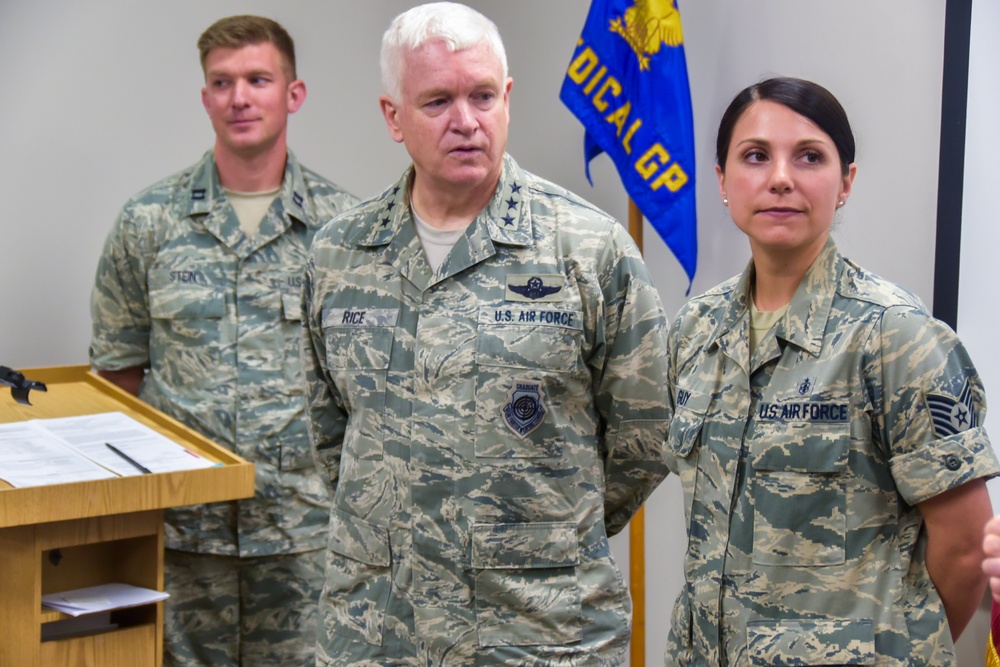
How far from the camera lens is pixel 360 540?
2.13 meters

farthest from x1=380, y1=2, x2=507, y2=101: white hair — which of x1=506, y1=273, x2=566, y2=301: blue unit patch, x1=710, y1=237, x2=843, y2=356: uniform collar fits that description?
x1=710, y1=237, x2=843, y2=356: uniform collar

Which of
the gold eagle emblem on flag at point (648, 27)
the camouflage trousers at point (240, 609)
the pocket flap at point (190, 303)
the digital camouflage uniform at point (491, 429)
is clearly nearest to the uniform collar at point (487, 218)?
the digital camouflage uniform at point (491, 429)

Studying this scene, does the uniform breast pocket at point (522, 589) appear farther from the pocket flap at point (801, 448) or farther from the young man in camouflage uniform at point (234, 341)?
the young man in camouflage uniform at point (234, 341)

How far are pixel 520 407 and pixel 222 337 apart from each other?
4.08ft

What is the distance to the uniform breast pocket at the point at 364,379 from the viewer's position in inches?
84.2

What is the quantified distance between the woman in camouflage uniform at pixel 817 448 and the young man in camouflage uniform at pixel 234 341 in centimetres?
144

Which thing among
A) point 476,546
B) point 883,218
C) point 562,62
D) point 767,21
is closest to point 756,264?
point 476,546

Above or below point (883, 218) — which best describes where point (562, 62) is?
above

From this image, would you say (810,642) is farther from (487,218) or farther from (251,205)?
(251,205)

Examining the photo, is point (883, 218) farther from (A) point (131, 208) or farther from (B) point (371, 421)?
(A) point (131, 208)

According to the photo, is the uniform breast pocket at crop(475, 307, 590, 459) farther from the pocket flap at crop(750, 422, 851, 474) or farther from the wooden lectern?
the wooden lectern

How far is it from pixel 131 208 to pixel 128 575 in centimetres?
100

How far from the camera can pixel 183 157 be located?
3.98 metres

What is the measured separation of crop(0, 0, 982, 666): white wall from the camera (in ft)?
8.93
